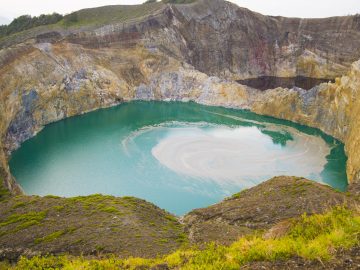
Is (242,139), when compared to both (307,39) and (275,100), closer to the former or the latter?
(275,100)

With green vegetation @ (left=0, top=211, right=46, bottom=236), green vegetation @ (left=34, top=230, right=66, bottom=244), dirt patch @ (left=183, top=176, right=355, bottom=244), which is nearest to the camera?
green vegetation @ (left=34, top=230, right=66, bottom=244)

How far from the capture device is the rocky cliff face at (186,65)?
235 feet

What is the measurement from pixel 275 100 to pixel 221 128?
58.6 feet

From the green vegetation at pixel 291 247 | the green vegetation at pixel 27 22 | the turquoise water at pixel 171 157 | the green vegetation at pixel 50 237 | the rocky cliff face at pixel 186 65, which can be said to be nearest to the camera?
the green vegetation at pixel 291 247

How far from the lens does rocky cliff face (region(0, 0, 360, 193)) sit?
71500mm

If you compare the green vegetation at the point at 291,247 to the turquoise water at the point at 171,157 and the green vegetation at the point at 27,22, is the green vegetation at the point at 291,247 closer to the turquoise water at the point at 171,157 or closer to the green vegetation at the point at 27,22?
the turquoise water at the point at 171,157

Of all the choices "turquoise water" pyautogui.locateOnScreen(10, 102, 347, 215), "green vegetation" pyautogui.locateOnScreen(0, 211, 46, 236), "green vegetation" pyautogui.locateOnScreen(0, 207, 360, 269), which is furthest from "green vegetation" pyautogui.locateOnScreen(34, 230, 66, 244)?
"turquoise water" pyautogui.locateOnScreen(10, 102, 347, 215)

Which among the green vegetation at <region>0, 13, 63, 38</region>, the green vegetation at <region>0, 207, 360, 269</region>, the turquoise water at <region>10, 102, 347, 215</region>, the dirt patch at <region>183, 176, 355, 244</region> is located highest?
the green vegetation at <region>0, 13, 63, 38</region>

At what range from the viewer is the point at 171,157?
57.8 meters

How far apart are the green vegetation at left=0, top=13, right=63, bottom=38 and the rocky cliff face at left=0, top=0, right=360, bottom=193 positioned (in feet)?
50.5

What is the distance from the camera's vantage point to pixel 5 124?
63.2 metres

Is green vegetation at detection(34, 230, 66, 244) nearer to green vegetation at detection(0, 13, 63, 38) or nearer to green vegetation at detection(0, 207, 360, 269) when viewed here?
green vegetation at detection(0, 207, 360, 269)

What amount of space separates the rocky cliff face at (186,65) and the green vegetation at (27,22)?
50.5 ft

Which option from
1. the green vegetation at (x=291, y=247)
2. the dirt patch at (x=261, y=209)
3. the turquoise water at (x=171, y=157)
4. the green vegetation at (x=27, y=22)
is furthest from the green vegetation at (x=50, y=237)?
the green vegetation at (x=27, y=22)
